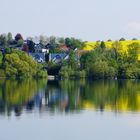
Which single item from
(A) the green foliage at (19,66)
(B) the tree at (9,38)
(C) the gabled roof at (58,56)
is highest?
(B) the tree at (9,38)

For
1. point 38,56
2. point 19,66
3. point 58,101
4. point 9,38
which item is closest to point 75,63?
point 19,66

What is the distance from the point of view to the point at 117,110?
27.4 m

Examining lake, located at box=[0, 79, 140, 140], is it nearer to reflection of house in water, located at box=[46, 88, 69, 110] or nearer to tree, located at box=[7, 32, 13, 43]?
reflection of house in water, located at box=[46, 88, 69, 110]

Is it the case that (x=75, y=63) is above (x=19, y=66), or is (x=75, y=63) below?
above

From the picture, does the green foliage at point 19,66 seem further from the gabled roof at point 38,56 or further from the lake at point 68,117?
the lake at point 68,117

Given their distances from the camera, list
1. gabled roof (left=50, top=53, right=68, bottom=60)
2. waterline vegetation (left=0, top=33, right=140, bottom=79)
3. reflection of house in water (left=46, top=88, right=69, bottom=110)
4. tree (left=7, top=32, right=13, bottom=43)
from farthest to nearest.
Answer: tree (left=7, top=32, right=13, bottom=43) → gabled roof (left=50, top=53, right=68, bottom=60) → waterline vegetation (left=0, top=33, right=140, bottom=79) → reflection of house in water (left=46, top=88, right=69, bottom=110)

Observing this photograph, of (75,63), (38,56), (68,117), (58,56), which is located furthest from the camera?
(38,56)

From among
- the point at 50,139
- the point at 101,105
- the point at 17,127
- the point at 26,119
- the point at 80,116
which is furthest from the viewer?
the point at 101,105

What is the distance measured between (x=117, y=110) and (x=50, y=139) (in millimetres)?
8820

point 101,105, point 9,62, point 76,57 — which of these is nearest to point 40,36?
point 76,57

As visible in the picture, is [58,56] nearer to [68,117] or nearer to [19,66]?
[19,66]

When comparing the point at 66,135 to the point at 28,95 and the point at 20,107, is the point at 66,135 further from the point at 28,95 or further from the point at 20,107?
the point at 28,95

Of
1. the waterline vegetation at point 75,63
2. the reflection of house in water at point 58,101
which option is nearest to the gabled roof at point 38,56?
the waterline vegetation at point 75,63

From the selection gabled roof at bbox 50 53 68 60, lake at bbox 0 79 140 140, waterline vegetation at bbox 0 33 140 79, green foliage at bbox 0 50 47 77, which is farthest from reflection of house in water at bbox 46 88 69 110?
gabled roof at bbox 50 53 68 60
